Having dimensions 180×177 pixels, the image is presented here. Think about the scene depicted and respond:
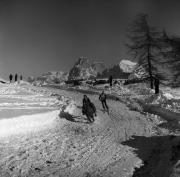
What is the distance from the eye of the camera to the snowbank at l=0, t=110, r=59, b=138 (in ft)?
49.3

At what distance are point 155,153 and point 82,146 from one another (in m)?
3.17

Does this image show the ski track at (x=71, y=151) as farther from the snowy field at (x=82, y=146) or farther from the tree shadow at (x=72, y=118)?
the tree shadow at (x=72, y=118)

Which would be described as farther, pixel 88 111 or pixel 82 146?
pixel 88 111

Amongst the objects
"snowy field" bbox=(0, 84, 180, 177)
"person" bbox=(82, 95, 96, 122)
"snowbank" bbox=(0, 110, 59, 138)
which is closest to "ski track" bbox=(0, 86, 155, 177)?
"snowy field" bbox=(0, 84, 180, 177)

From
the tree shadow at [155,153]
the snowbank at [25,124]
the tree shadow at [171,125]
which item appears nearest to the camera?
the tree shadow at [155,153]

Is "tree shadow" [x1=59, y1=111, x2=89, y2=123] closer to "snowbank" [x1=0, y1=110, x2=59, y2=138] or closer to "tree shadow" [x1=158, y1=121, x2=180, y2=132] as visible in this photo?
"snowbank" [x1=0, y1=110, x2=59, y2=138]

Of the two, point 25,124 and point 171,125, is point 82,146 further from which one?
point 171,125

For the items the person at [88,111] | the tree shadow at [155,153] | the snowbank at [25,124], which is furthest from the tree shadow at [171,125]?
the snowbank at [25,124]

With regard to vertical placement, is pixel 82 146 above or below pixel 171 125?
below

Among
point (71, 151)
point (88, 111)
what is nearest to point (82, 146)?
point (71, 151)

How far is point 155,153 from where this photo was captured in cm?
1228

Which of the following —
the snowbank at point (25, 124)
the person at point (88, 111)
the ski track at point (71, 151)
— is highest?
the person at point (88, 111)

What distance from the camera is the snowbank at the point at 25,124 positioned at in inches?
591

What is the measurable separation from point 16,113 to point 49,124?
6.59 feet
